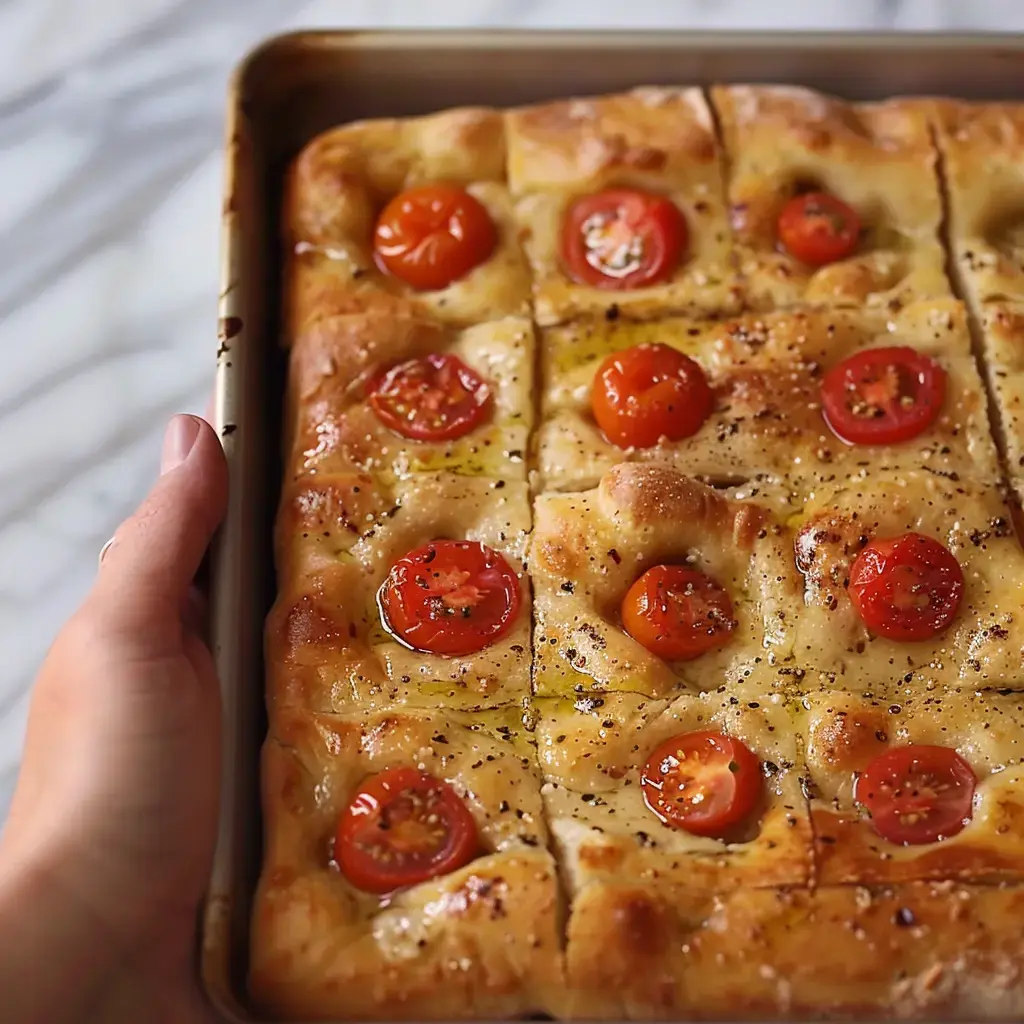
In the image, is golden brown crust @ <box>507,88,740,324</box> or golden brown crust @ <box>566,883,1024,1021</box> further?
golden brown crust @ <box>507,88,740,324</box>

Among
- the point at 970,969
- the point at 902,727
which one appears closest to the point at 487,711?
the point at 902,727

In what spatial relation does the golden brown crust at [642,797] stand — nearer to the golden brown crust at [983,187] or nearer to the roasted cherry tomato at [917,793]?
the roasted cherry tomato at [917,793]

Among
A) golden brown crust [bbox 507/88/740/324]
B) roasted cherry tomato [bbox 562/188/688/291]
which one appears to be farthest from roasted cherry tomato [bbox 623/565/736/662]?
roasted cherry tomato [bbox 562/188/688/291]

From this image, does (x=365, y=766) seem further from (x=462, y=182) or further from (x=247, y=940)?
(x=462, y=182)

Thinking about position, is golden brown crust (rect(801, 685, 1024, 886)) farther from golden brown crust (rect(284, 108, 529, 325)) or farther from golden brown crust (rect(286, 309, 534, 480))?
golden brown crust (rect(284, 108, 529, 325))

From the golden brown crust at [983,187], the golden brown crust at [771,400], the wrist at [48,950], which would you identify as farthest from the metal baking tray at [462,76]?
the wrist at [48,950]

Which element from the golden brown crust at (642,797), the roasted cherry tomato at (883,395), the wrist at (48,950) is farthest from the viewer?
the roasted cherry tomato at (883,395)

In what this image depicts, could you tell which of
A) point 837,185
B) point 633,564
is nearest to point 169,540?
point 633,564
